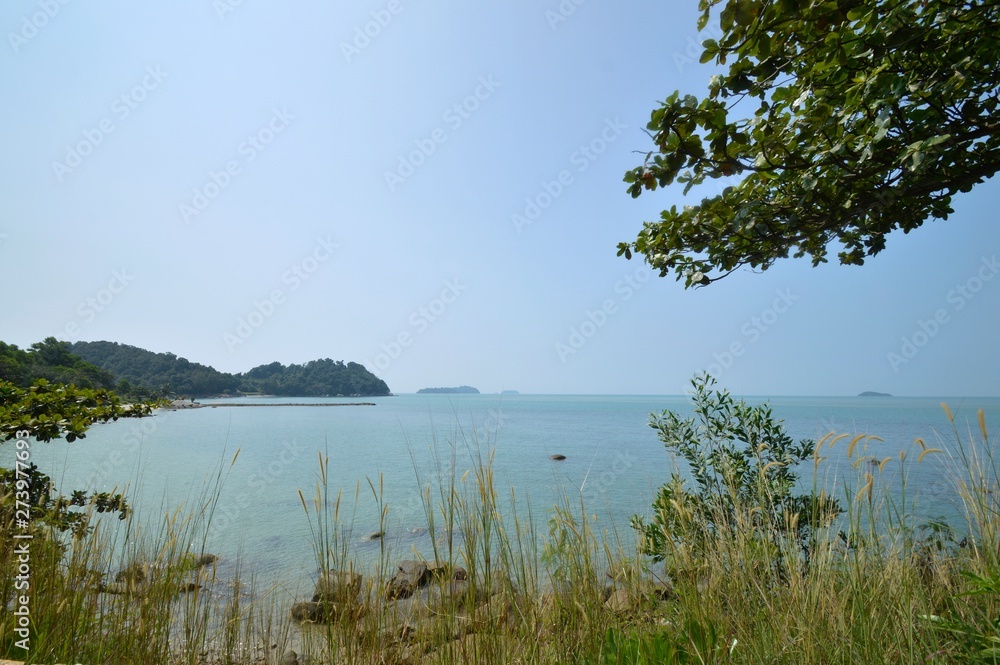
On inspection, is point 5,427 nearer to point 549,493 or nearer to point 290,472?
point 549,493

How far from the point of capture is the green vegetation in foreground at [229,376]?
3509cm

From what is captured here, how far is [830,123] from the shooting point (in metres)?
2.09

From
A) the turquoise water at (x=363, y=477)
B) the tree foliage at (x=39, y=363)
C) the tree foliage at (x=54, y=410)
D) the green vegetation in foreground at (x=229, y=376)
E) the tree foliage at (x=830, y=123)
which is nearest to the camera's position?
the tree foliage at (x=830, y=123)

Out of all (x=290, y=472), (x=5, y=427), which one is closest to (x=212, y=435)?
(x=290, y=472)

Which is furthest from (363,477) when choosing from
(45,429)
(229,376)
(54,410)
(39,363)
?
(229,376)

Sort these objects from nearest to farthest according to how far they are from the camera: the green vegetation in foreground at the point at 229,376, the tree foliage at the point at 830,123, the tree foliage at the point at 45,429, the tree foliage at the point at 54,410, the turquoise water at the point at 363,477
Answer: the tree foliage at the point at 830,123 → the tree foliage at the point at 45,429 → the tree foliage at the point at 54,410 → the turquoise water at the point at 363,477 → the green vegetation in foreground at the point at 229,376

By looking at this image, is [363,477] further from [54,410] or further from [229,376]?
[229,376]

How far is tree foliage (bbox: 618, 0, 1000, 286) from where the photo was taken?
1.82 metres

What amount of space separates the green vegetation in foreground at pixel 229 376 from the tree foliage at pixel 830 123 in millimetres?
35919

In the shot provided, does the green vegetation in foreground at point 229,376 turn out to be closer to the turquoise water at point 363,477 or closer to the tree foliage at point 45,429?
the turquoise water at point 363,477

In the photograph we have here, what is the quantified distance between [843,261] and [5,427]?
17.9ft

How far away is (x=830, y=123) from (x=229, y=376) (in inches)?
3686

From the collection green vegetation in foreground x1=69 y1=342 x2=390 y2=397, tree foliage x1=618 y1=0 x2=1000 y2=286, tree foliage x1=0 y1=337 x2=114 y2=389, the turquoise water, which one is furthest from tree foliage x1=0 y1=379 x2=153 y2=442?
green vegetation in foreground x1=69 y1=342 x2=390 y2=397

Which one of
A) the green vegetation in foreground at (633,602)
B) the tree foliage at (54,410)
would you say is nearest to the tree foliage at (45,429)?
the tree foliage at (54,410)
